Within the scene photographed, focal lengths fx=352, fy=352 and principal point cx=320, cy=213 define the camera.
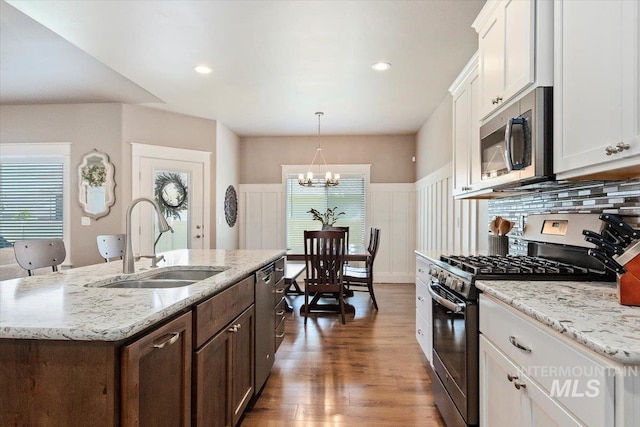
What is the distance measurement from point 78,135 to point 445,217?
491 cm

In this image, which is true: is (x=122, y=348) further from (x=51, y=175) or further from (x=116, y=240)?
(x=51, y=175)

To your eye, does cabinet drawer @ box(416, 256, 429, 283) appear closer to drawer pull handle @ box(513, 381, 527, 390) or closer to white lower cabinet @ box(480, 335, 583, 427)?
white lower cabinet @ box(480, 335, 583, 427)

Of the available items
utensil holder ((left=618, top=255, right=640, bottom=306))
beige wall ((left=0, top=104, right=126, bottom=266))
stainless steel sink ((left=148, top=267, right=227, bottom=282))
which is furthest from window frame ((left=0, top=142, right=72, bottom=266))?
utensil holder ((left=618, top=255, right=640, bottom=306))

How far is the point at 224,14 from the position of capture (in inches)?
101

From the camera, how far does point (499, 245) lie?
93.0 inches

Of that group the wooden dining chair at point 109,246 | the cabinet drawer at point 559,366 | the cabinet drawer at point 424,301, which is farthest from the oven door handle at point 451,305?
the wooden dining chair at point 109,246

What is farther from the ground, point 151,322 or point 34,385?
point 151,322

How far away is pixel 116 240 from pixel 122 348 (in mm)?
2812

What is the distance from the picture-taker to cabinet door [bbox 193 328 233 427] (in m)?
1.32

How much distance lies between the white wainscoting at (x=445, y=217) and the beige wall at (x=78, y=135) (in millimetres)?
4178

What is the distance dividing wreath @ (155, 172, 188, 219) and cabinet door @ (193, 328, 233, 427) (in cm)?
394

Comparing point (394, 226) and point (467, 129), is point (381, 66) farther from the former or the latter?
point (394, 226)

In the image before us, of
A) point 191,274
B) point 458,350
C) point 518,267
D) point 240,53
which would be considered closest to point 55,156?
point 240,53

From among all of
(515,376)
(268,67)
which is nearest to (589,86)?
(515,376)
